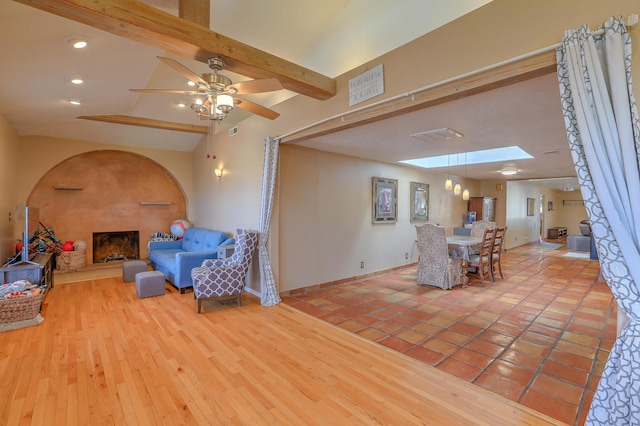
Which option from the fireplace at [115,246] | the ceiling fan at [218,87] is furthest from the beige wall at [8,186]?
the ceiling fan at [218,87]

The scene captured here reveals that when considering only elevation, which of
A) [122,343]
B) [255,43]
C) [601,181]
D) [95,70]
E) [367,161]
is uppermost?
[255,43]

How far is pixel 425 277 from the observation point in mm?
5242

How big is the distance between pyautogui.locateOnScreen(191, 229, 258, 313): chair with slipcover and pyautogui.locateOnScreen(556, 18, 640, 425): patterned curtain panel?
11.7ft

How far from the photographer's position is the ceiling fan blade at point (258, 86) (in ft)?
7.99

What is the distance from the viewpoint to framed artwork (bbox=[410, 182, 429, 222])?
6.95 metres

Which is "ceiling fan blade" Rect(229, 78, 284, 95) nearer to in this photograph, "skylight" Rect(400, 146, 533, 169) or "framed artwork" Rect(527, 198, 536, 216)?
"skylight" Rect(400, 146, 533, 169)

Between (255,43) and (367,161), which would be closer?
(255,43)

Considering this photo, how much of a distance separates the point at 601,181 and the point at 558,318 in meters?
3.04

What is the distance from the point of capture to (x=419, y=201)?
23.4ft

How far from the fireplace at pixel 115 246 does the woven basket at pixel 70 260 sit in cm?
48

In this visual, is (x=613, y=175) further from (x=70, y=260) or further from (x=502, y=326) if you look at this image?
(x=70, y=260)

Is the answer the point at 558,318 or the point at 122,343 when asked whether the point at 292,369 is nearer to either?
the point at 122,343

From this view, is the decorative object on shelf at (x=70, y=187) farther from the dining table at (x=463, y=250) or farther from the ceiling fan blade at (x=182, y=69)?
the dining table at (x=463, y=250)

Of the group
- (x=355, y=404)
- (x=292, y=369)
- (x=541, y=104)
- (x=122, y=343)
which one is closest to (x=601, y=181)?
(x=541, y=104)
